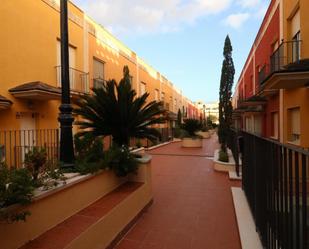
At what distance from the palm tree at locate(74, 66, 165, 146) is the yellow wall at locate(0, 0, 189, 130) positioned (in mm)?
4695

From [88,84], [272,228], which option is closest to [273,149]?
[272,228]

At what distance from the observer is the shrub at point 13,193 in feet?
8.41

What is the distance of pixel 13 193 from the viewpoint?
2691 millimetres

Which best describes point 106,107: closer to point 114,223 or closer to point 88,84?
point 114,223

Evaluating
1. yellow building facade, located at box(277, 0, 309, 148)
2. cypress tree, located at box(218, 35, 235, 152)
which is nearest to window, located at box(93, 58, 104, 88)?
cypress tree, located at box(218, 35, 235, 152)

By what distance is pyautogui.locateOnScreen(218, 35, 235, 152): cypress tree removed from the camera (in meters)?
11.9

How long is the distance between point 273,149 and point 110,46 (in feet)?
53.0

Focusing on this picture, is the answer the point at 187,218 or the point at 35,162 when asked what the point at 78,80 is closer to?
the point at 187,218

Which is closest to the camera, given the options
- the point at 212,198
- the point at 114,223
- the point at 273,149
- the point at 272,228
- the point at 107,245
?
the point at 273,149

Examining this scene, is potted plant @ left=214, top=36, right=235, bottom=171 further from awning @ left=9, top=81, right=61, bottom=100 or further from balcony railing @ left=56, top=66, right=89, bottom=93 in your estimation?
awning @ left=9, top=81, right=61, bottom=100

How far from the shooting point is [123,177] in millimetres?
5836

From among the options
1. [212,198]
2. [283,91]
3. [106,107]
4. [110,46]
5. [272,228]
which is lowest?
[212,198]

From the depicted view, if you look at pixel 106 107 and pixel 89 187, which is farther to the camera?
pixel 106 107

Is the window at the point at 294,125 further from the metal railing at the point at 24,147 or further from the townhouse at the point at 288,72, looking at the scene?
the metal railing at the point at 24,147
